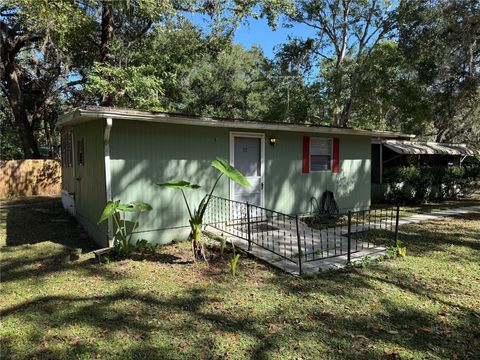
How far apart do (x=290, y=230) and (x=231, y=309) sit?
149 inches

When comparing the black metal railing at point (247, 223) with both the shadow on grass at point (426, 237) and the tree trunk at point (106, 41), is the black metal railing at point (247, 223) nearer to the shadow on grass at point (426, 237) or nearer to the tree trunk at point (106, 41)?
the shadow on grass at point (426, 237)

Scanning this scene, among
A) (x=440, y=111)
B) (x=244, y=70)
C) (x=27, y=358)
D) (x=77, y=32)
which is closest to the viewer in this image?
(x=27, y=358)

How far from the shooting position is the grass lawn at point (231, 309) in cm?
311

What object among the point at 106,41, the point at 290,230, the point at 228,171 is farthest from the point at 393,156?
the point at 106,41

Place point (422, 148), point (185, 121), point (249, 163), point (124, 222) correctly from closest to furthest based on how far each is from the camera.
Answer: point (124, 222), point (185, 121), point (249, 163), point (422, 148)

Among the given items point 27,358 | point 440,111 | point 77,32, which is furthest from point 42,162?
point 440,111

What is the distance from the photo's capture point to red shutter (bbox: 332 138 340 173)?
30.4 ft

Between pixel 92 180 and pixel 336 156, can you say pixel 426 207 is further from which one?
pixel 92 180

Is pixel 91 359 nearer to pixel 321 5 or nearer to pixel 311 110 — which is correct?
pixel 311 110

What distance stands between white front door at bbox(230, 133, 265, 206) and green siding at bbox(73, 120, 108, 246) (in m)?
2.76

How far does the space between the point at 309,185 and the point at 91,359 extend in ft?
22.6

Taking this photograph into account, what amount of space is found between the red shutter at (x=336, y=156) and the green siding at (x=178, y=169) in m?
0.48

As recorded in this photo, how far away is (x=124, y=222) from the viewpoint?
5875 millimetres

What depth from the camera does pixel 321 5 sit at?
18.0 meters
